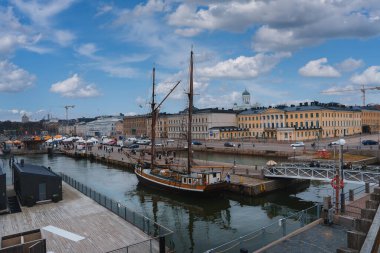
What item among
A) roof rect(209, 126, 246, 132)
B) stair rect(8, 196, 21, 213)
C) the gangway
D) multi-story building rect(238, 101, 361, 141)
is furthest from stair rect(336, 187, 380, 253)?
roof rect(209, 126, 246, 132)

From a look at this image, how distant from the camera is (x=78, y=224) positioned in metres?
24.3

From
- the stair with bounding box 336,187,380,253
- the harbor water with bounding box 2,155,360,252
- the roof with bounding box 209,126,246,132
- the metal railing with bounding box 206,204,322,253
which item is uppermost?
the roof with bounding box 209,126,246,132

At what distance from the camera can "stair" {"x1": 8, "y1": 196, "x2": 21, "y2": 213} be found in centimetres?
2863

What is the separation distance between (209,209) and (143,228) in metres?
14.9

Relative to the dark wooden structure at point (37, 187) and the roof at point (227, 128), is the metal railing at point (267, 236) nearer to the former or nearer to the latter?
the dark wooden structure at point (37, 187)

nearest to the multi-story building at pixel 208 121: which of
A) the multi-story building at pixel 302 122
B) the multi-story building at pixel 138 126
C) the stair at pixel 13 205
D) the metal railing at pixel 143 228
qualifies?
the multi-story building at pixel 302 122

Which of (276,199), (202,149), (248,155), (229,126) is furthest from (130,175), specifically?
(229,126)

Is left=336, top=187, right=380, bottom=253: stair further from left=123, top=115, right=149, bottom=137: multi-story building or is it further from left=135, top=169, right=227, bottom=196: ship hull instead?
left=123, top=115, right=149, bottom=137: multi-story building

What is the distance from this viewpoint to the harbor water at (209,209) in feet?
91.6

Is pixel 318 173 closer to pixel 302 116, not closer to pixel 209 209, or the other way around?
pixel 209 209

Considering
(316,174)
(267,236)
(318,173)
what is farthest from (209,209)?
(316,174)

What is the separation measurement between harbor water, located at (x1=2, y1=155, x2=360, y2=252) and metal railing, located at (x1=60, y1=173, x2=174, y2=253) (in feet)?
7.54

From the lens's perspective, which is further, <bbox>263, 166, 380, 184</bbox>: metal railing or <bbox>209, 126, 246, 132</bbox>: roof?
<bbox>209, 126, 246, 132</bbox>: roof

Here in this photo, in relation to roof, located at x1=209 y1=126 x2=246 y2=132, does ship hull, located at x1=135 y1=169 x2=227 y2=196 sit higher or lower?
lower
